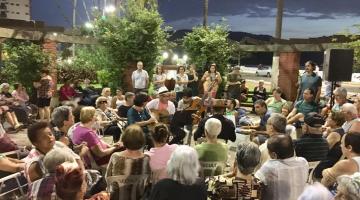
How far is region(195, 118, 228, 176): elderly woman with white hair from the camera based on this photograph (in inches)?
159

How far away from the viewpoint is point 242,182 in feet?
9.98

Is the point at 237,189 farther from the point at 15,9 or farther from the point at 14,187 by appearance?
the point at 15,9

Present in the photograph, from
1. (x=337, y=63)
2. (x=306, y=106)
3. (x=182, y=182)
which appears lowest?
(x=182, y=182)

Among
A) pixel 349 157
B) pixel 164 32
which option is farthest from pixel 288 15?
pixel 349 157

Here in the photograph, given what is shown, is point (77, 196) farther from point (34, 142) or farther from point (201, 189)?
point (34, 142)

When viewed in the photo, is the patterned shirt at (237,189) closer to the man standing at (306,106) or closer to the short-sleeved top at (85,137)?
the short-sleeved top at (85,137)

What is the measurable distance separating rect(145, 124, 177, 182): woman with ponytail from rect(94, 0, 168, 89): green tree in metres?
9.02

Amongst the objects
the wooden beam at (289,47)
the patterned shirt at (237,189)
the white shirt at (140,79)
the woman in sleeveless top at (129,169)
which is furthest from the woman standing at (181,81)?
the patterned shirt at (237,189)

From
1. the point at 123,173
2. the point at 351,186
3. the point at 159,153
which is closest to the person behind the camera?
the point at 351,186

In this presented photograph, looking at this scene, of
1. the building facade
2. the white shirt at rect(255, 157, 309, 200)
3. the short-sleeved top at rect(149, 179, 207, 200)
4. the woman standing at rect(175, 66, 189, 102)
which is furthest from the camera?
the building facade

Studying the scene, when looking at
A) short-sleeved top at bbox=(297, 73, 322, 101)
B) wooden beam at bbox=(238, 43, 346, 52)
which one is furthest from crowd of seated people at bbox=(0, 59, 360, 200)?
wooden beam at bbox=(238, 43, 346, 52)

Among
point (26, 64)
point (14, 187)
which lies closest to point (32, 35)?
→ point (26, 64)

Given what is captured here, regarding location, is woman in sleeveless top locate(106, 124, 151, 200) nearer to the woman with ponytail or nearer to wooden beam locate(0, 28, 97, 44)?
the woman with ponytail

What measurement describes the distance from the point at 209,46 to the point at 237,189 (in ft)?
38.1
